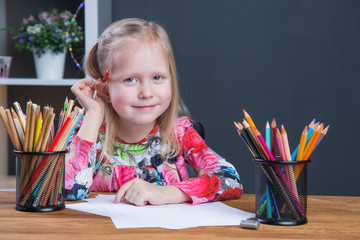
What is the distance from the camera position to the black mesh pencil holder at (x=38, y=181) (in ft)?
2.96

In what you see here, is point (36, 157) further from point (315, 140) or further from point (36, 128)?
point (315, 140)

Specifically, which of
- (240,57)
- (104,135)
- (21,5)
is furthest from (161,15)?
(104,135)

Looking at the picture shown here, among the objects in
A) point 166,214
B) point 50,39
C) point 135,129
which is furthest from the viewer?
point 50,39

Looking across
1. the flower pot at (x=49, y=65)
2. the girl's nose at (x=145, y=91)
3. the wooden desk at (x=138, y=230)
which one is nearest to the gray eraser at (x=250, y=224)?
the wooden desk at (x=138, y=230)

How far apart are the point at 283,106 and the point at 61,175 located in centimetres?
144

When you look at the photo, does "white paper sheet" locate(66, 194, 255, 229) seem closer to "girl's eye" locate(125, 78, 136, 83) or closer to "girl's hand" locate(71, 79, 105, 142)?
"girl's hand" locate(71, 79, 105, 142)

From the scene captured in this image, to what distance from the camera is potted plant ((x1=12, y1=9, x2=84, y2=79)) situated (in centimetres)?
205

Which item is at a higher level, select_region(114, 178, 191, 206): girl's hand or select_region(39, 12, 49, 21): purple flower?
select_region(39, 12, 49, 21): purple flower

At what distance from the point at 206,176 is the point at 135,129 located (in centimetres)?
31

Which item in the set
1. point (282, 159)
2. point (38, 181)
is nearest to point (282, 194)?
point (282, 159)

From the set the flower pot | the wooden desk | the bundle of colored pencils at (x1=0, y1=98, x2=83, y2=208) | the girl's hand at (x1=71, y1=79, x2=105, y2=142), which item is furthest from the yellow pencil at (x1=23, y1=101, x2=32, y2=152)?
the flower pot

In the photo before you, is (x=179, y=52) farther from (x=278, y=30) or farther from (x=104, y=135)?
(x=104, y=135)

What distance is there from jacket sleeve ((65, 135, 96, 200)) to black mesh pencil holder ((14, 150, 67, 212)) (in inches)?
7.3

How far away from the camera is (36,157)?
0.90 metres
